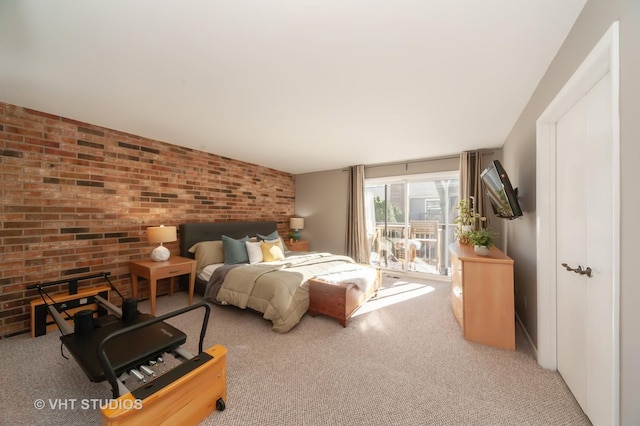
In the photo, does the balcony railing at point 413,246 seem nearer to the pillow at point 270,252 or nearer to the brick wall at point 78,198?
the pillow at point 270,252

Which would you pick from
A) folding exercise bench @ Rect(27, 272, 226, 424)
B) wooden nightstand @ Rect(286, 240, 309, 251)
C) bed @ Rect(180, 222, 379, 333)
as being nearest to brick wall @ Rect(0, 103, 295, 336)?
bed @ Rect(180, 222, 379, 333)

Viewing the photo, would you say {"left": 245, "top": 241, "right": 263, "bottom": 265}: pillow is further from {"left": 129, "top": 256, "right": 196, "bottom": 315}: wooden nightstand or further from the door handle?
the door handle

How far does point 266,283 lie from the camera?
105 inches

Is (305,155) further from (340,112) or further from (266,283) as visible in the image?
(266,283)

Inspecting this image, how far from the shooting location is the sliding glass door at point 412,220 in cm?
450

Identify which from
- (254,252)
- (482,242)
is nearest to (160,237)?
(254,252)

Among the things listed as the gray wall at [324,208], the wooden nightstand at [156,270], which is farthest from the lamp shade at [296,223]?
the wooden nightstand at [156,270]

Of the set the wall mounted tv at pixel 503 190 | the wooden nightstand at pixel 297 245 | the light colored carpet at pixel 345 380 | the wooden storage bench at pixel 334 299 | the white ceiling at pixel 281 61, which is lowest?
the light colored carpet at pixel 345 380

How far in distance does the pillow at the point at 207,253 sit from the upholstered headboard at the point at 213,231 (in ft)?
0.36

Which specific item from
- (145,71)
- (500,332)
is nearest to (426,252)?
(500,332)

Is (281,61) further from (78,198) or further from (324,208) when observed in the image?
(324,208)

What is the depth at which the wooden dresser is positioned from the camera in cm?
215

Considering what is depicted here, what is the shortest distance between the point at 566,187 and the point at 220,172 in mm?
4536

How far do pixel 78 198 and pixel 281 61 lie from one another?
9.70 feet
